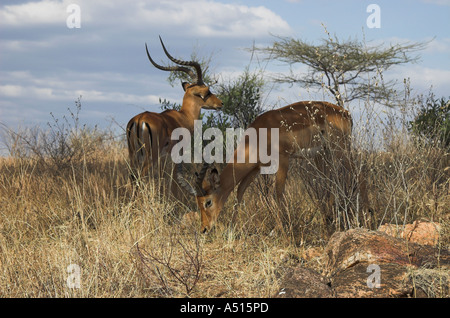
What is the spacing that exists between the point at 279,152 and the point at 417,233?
1.92 m

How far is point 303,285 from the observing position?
3617 mm

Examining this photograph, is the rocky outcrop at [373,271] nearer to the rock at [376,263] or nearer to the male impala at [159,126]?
the rock at [376,263]

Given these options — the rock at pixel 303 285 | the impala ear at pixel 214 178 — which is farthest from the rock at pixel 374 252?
the impala ear at pixel 214 178

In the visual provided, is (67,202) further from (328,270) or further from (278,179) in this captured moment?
(328,270)

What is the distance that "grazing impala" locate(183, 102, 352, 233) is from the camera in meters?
5.89

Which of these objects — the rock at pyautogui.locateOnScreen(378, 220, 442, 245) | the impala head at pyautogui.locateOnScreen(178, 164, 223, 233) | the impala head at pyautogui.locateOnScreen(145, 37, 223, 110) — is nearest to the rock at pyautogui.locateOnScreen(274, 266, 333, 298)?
the rock at pyautogui.locateOnScreen(378, 220, 442, 245)

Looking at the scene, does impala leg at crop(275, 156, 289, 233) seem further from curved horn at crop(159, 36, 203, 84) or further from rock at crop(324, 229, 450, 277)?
curved horn at crop(159, 36, 203, 84)

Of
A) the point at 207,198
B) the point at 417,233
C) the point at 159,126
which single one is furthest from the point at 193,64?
the point at 417,233

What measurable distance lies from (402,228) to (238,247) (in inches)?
61.4

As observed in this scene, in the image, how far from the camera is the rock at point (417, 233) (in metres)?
4.97

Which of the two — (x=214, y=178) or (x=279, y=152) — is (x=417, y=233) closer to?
(x=279, y=152)

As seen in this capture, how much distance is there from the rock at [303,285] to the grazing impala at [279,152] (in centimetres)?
186
